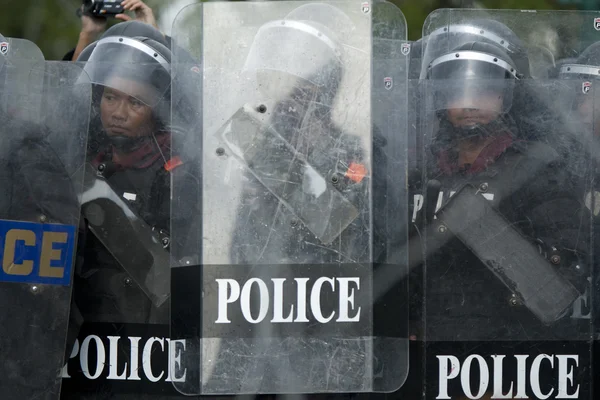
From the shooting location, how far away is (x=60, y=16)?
336 inches

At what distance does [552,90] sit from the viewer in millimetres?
3256

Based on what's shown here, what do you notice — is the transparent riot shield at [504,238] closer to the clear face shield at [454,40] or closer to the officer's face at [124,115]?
the clear face shield at [454,40]

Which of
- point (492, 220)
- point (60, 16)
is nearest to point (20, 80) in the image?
point (492, 220)

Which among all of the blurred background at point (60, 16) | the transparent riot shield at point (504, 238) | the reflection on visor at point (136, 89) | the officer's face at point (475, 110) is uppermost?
the blurred background at point (60, 16)

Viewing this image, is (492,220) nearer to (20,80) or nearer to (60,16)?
(20,80)

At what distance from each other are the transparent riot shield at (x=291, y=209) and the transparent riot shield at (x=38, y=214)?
1.00 feet

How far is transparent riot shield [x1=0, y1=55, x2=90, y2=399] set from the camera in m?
3.17

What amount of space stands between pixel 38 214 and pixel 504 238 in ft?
4.12

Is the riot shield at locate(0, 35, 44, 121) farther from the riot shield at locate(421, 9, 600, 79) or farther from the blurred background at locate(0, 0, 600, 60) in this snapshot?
the blurred background at locate(0, 0, 600, 60)

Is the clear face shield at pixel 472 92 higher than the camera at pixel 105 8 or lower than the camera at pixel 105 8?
lower

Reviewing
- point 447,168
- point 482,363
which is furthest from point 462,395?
point 447,168

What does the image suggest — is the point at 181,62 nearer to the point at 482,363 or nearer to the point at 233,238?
the point at 233,238

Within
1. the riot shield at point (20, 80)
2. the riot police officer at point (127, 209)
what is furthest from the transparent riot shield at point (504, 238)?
the riot shield at point (20, 80)

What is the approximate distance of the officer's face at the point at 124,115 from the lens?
3.36m
